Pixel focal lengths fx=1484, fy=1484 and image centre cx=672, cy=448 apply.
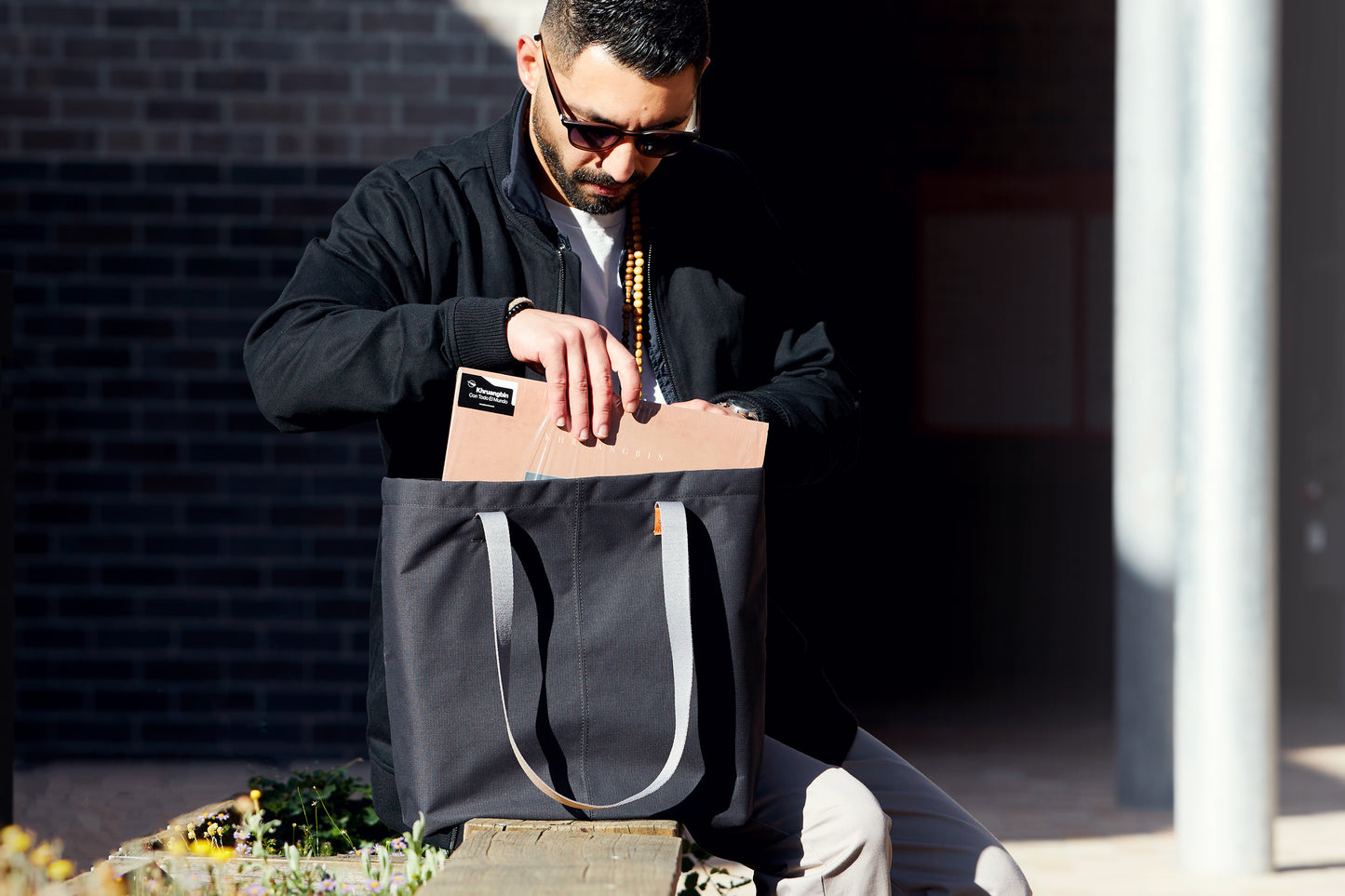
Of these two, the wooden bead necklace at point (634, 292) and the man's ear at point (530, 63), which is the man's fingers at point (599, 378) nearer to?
the wooden bead necklace at point (634, 292)

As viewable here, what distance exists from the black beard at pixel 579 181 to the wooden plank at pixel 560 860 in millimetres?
898

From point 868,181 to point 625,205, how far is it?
712cm

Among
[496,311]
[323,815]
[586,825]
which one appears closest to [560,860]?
[586,825]

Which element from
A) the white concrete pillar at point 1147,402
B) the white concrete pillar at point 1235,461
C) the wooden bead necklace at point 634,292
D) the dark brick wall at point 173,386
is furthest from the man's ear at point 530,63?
the white concrete pillar at point 1147,402

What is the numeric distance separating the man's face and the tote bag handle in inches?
22.4

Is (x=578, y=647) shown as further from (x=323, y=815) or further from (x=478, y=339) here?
(x=323, y=815)

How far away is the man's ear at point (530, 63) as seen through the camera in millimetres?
2217

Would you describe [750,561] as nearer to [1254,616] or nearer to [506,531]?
[506,531]

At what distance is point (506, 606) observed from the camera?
1.80 metres

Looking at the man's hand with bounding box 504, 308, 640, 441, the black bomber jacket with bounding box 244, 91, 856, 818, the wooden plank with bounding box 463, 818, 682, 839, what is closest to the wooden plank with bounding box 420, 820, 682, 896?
the wooden plank with bounding box 463, 818, 682, 839

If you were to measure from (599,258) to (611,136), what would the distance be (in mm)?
239

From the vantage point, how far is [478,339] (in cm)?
189

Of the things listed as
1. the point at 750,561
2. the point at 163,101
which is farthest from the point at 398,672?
the point at 163,101

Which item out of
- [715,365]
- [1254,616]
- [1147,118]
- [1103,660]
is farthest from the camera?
[1103,660]
